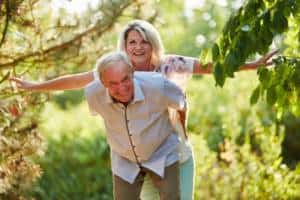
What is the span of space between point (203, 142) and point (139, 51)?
3.08 m

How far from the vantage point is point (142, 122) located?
A: 3535mm

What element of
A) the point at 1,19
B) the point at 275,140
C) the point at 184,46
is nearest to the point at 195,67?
the point at 1,19

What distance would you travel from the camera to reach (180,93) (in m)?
3.51

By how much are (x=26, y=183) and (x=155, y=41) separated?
5.50 feet

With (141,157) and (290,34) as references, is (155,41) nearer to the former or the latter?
(141,157)

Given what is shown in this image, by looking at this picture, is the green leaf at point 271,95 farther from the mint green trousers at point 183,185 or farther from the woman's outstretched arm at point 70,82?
the woman's outstretched arm at point 70,82

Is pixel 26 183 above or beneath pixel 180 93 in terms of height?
beneath

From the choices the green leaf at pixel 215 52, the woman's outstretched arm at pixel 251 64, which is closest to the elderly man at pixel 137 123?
the woman's outstretched arm at pixel 251 64

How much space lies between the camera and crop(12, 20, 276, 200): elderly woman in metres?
3.71

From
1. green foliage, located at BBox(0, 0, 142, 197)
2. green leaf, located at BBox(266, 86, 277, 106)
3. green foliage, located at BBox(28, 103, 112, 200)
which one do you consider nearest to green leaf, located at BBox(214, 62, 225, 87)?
green leaf, located at BBox(266, 86, 277, 106)

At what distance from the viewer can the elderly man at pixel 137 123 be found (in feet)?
11.2

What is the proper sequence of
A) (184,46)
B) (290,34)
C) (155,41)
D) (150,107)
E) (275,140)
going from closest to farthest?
1. (150,107)
2. (155,41)
3. (290,34)
4. (275,140)
5. (184,46)

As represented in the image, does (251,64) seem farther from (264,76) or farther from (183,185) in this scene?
(183,185)

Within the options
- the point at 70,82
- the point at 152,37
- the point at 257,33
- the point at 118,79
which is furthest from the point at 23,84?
the point at 257,33
